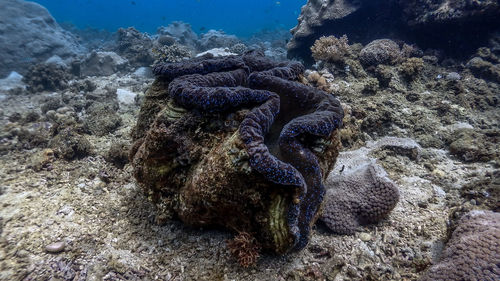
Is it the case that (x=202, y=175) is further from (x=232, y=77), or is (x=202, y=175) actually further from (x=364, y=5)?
(x=364, y=5)

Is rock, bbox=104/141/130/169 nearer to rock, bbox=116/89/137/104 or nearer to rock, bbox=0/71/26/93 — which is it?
rock, bbox=116/89/137/104

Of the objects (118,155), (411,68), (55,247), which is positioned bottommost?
(55,247)

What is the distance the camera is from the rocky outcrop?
8.01 m

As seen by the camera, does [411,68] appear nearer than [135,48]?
Yes

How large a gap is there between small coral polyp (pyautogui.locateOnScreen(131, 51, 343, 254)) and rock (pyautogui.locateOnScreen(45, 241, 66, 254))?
108cm

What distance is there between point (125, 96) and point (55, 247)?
22.9 ft

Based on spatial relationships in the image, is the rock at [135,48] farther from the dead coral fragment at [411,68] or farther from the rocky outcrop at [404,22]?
the dead coral fragment at [411,68]

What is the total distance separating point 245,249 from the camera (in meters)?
2.63

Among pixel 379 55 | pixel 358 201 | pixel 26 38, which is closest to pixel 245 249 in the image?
pixel 358 201

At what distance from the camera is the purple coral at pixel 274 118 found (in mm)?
2273

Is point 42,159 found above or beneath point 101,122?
beneath

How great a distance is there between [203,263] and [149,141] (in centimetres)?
158

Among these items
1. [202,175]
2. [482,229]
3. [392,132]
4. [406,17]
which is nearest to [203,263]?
[202,175]

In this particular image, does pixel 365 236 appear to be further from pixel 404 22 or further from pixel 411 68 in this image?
pixel 404 22
